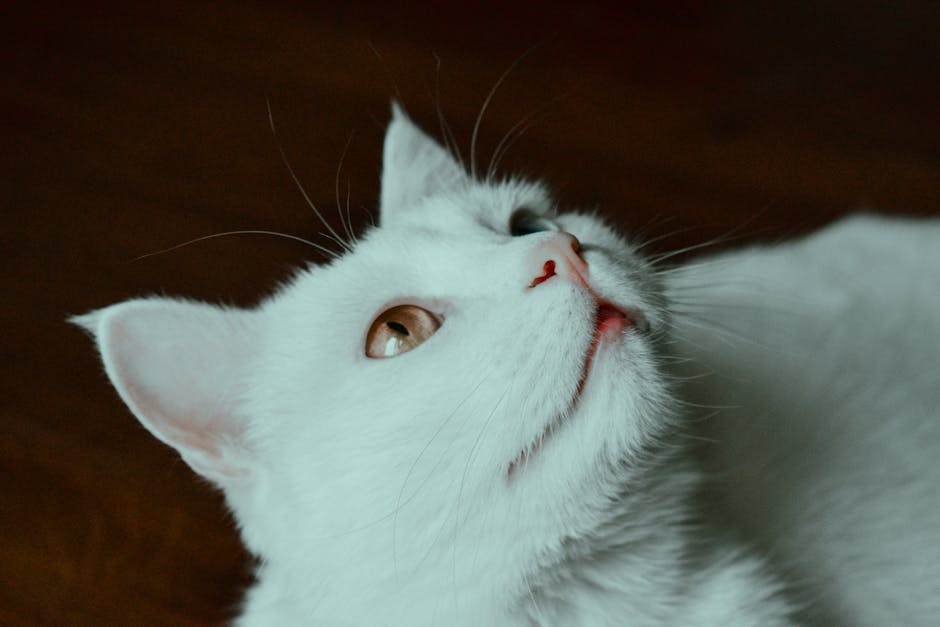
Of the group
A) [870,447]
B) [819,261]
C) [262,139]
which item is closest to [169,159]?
[262,139]

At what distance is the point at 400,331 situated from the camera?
75 cm

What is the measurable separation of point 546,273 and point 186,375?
35 centimetres

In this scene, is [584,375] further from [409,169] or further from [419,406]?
[409,169]

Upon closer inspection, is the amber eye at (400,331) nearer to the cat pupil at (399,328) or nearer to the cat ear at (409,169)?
the cat pupil at (399,328)

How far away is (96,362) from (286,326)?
764 mm

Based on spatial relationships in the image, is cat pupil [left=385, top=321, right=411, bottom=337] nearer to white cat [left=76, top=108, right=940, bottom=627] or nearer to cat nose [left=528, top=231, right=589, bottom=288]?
white cat [left=76, top=108, right=940, bottom=627]

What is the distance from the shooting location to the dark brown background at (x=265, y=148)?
52.9 inches

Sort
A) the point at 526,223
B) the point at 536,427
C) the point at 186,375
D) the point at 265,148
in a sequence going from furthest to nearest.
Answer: the point at 265,148, the point at 526,223, the point at 186,375, the point at 536,427

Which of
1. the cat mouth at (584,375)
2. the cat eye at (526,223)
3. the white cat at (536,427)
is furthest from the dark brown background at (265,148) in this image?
the cat mouth at (584,375)

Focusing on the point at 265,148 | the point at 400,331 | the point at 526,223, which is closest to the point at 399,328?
the point at 400,331

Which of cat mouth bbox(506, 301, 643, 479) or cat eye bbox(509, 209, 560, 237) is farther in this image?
cat eye bbox(509, 209, 560, 237)

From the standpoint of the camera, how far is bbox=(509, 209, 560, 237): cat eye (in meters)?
0.93

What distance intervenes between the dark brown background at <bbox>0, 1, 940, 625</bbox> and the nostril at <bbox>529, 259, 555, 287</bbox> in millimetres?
819

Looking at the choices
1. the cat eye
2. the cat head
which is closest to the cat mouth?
the cat head
